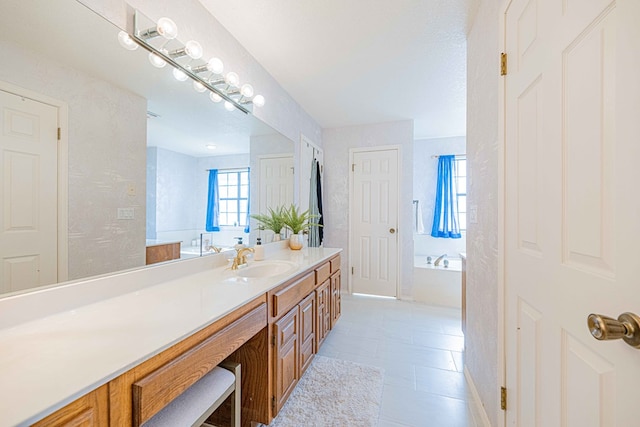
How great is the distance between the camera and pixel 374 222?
370 cm

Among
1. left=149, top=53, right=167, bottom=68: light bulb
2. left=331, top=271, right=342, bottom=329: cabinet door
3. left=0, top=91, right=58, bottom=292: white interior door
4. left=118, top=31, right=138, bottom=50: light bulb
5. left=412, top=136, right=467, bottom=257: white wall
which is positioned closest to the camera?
left=0, top=91, right=58, bottom=292: white interior door

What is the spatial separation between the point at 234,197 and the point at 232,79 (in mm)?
830

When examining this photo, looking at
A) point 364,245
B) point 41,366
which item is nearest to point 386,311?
point 364,245

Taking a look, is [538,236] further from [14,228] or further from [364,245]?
[364,245]

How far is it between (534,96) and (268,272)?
1719mm

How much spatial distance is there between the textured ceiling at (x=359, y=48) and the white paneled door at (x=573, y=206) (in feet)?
2.57

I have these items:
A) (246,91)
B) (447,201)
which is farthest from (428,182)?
(246,91)

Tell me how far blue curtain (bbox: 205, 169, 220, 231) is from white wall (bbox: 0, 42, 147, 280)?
52 cm

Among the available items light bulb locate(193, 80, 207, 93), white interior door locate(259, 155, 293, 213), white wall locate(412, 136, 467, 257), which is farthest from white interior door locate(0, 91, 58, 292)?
white wall locate(412, 136, 467, 257)

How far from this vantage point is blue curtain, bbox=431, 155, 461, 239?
4207 millimetres

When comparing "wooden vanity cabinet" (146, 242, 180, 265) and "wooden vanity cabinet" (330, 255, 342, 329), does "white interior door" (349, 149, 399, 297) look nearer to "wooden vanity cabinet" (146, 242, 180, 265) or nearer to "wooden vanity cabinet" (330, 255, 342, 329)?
"wooden vanity cabinet" (330, 255, 342, 329)

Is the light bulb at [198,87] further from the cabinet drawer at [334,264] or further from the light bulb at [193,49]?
the cabinet drawer at [334,264]

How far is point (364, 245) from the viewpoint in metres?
3.75

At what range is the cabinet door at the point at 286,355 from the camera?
4.47ft
